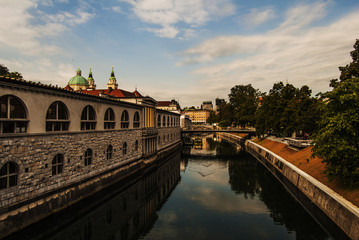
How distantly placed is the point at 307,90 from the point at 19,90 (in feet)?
160

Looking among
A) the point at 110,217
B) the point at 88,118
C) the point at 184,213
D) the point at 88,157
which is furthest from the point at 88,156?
the point at 184,213

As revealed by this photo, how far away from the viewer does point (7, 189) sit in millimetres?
15164

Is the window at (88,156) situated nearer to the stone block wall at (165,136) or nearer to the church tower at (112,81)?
the stone block wall at (165,136)

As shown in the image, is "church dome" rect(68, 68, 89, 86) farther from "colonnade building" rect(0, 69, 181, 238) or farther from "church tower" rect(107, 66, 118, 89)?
"colonnade building" rect(0, 69, 181, 238)

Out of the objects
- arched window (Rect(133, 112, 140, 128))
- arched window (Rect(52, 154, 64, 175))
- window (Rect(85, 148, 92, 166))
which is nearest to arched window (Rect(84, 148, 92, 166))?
window (Rect(85, 148, 92, 166))

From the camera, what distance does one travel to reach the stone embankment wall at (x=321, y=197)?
1583 centimetres

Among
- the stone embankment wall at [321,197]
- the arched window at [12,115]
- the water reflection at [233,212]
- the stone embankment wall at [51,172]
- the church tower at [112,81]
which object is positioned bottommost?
the water reflection at [233,212]

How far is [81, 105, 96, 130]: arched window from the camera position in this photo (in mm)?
24062

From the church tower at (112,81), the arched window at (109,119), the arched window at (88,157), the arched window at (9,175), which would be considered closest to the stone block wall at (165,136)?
the arched window at (109,119)

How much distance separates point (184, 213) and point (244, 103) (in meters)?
61.2

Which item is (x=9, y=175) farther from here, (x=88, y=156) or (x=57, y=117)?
(x=88, y=156)

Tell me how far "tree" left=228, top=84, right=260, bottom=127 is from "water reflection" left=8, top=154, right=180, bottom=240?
51.9 m

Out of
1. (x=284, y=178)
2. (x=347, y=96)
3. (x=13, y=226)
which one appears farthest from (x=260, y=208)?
(x=13, y=226)

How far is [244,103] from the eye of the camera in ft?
254
